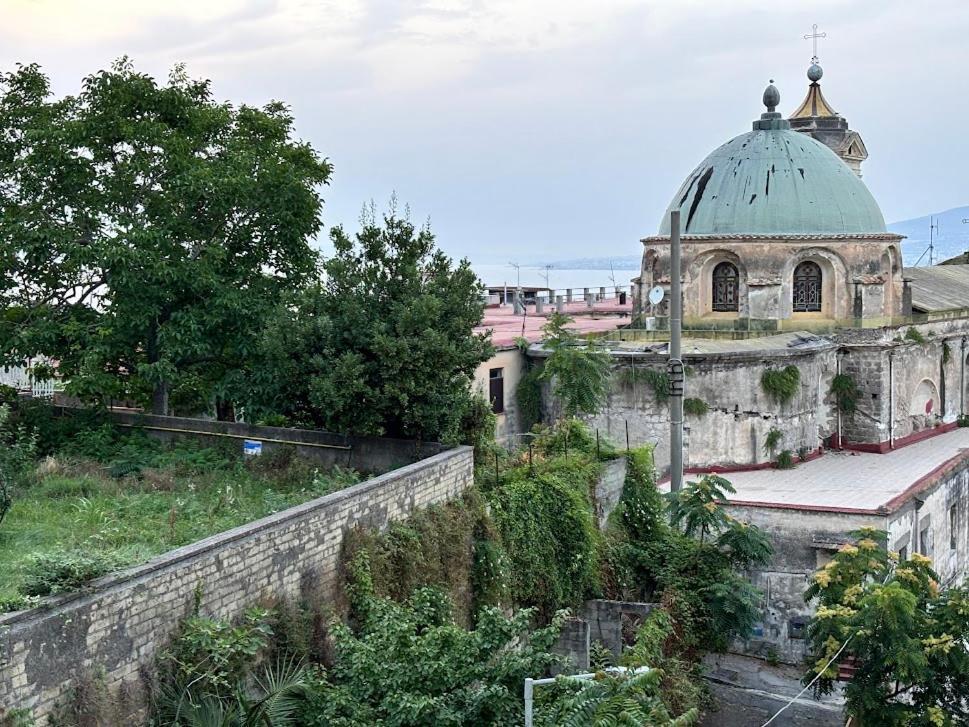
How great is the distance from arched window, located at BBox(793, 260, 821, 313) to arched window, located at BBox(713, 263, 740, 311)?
1662mm

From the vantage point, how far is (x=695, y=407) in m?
28.5

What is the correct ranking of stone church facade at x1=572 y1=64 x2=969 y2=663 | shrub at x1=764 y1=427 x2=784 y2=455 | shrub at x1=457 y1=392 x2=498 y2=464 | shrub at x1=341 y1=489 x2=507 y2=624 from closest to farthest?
shrub at x1=341 y1=489 x2=507 y2=624
shrub at x1=457 y1=392 x2=498 y2=464
stone church facade at x1=572 y1=64 x2=969 y2=663
shrub at x1=764 y1=427 x2=784 y2=455

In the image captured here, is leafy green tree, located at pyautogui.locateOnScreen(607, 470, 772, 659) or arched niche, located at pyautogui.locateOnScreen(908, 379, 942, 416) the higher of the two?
arched niche, located at pyautogui.locateOnScreen(908, 379, 942, 416)

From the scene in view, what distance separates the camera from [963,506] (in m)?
30.1

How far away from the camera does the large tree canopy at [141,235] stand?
20125 millimetres

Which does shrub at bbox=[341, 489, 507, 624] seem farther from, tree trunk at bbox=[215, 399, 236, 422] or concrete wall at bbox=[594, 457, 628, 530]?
tree trunk at bbox=[215, 399, 236, 422]

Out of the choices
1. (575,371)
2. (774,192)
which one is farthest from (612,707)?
(774,192)

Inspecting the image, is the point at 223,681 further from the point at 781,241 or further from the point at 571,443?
the point at 781,241

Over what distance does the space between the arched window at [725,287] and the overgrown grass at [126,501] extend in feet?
55.4

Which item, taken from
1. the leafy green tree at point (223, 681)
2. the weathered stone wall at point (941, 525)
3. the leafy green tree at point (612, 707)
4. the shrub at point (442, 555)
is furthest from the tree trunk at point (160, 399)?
the weathered stone wall at point (941, 525)

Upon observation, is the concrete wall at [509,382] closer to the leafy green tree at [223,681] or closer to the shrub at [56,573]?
the leafy green tree at [223,681]

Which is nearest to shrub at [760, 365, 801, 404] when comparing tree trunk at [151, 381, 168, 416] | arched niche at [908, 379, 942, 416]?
arched niche at [908, 379, 942, 416]

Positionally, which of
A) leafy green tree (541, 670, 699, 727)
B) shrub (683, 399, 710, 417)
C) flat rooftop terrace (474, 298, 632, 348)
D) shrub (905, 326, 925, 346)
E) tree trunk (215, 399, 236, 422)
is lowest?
leafy green tree (541, 670, 699, 727)

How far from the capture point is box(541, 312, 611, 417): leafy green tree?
26.0m
